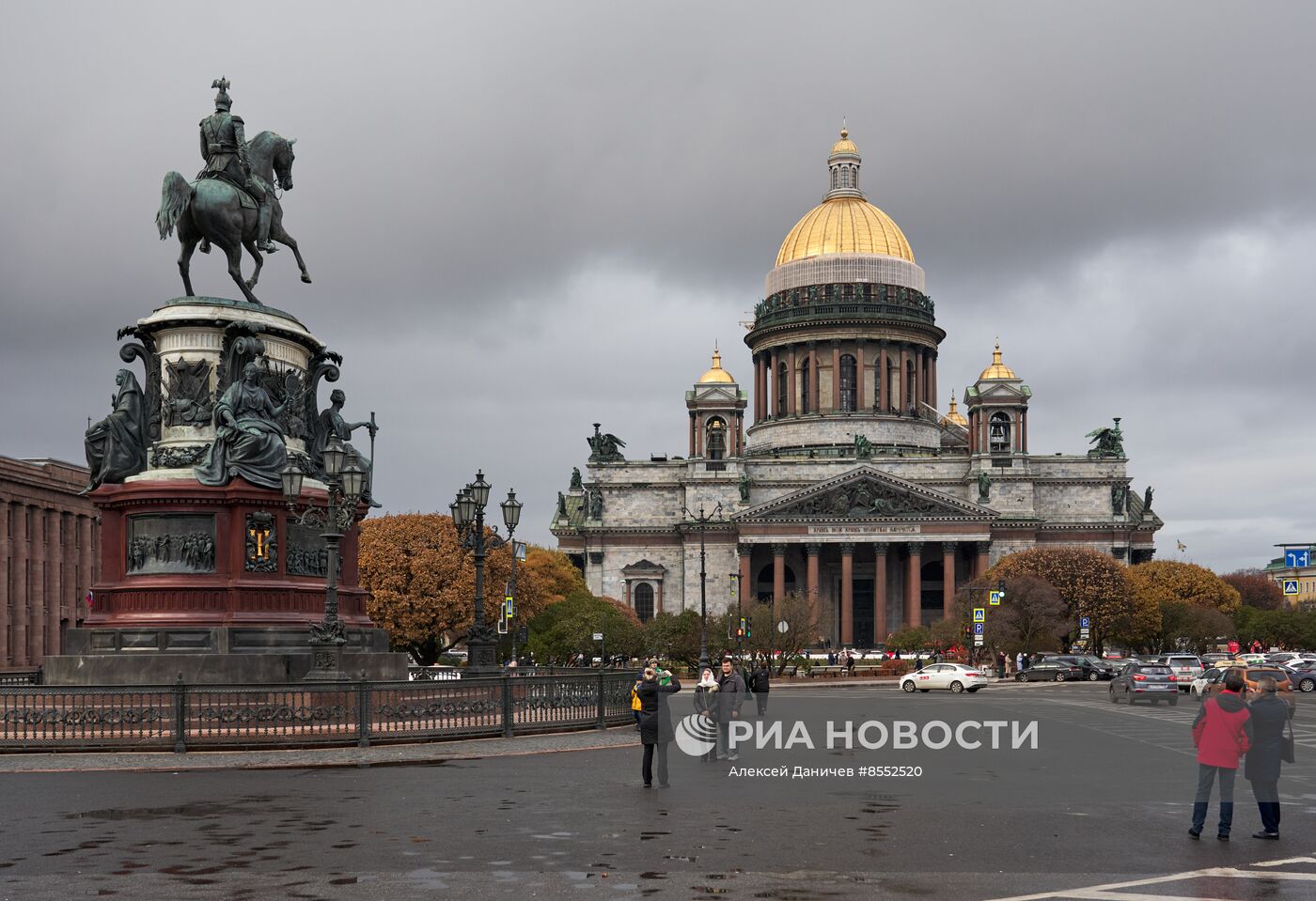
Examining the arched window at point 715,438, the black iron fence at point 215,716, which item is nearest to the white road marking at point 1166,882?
the black iron fence at point 215,716

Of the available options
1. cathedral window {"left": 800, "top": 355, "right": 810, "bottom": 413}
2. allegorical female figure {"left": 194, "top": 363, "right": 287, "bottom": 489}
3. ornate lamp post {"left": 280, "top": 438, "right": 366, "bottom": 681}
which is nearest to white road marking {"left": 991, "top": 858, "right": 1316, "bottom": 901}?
ornate lamp post {"left": 280, "top": 438, "right": 366, "bottom": 681}

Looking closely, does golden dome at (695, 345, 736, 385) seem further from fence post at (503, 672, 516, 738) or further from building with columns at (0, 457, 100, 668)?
fence post at (503, 672, 516, 738)

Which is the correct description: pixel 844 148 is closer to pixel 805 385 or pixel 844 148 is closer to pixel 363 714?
pixel 805 385

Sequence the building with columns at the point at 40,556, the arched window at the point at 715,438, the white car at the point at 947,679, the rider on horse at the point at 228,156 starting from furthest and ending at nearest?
the arched window at the point at 715,438 → the building with columns at the point at 40,556 → the white car at the point at 947,679 → the rider on horse at the point at 228,156

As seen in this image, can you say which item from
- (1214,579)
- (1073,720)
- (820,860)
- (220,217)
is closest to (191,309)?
(220,217)

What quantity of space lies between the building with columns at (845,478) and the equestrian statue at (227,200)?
293 feet

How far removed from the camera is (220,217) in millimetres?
30922

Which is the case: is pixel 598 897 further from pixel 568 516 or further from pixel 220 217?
pixel 568 516

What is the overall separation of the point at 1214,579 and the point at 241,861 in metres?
120

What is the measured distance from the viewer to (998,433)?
130m

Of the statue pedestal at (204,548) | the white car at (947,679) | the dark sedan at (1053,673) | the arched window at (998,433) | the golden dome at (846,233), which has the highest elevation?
the golden dome at (846,233)

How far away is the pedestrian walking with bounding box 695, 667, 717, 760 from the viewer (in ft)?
86.0

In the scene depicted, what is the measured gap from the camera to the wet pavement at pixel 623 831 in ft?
43.1

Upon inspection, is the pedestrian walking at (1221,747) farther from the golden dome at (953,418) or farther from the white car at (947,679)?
the golden dome at (953,418)
